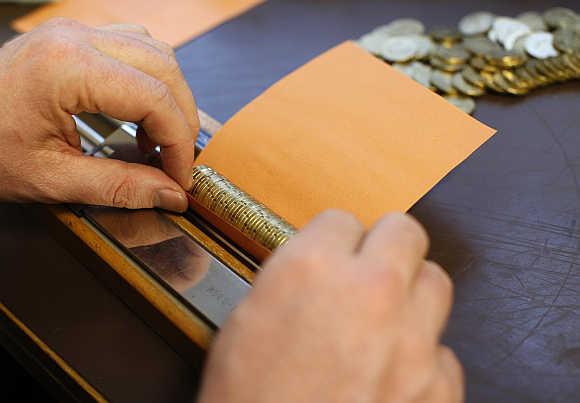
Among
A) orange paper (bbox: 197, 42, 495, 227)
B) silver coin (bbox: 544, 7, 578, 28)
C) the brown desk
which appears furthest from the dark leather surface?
silver coin (bbox: 544, 7, 578, 28)

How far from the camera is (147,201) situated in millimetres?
811

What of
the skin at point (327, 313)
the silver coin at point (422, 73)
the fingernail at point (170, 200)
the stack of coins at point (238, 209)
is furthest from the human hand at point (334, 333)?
the silver coin at point (422, 73)

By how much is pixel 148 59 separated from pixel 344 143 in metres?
0.27

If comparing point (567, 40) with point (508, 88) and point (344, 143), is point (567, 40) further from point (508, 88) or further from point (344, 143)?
point (344, 143)

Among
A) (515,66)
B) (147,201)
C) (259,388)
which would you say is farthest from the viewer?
(515,66)

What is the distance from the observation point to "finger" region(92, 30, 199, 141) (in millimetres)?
796

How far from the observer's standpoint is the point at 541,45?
1092 millimetres

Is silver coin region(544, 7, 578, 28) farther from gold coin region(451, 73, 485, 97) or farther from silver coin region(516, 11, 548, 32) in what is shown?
gold coin region(451, 73, 485, 97)

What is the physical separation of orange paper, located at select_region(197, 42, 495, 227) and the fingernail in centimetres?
7

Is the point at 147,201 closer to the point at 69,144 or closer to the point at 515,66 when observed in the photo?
the point at 69,144

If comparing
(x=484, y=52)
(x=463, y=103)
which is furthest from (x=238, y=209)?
(x=484, y=52)

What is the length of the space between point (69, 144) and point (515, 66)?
27.2 inches

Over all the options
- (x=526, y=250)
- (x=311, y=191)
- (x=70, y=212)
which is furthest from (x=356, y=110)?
(x=70, y=212)

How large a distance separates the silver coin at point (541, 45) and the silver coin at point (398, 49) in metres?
0.19
